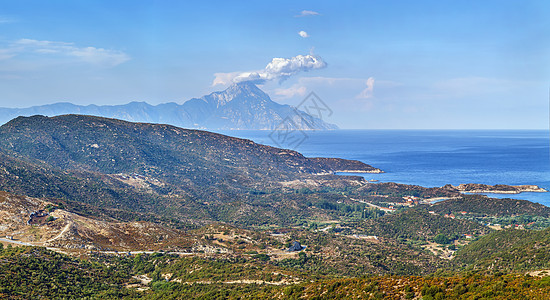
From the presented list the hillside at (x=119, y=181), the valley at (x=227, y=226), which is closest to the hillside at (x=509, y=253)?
the valley at (x=227, y=226)

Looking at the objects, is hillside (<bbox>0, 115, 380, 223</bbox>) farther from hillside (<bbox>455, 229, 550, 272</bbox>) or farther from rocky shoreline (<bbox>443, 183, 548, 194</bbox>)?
hillside (<bbox>455, 229, 550, 272</bbox>)

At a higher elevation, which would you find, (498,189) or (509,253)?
(509,253)

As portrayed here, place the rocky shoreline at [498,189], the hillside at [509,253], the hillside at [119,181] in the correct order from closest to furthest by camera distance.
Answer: the hillside at [509,253] < the hillside at [119,181] < the rocky shoreline at [498,189]

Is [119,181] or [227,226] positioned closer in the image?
[227,226]

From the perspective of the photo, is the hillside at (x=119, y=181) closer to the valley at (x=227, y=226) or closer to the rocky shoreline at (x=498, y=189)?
the valley at (x=227, y=226)

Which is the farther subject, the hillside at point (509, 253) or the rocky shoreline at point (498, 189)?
the rocky shoreline at point (498, 189)

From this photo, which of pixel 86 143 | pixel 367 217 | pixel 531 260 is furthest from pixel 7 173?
pixel 531 260

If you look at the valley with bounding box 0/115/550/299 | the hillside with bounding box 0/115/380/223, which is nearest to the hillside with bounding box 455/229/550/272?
the valley with bounding box 0/115/550/299

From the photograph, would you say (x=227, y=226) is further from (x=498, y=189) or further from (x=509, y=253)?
(x=498, y=189)

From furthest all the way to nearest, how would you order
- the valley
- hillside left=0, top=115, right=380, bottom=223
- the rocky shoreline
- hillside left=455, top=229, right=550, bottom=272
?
1. the rocky shoreline
2. hillside left=0, top=115, right=380, bottom=223
3. hillside left=455, top=229, right=550, bottom=272
4. the valley

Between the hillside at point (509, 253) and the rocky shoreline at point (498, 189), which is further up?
the hillside at point (509, 253)

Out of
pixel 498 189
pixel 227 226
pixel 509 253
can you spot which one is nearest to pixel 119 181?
pixel 227 226

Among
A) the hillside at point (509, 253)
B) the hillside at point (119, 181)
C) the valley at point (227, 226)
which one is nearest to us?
the valley at point (227, 226)
